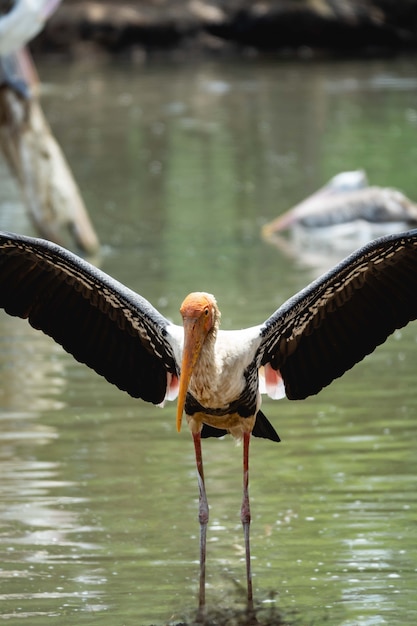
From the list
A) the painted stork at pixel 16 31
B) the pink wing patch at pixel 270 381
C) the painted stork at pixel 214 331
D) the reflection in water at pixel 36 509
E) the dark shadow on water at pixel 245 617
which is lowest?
the dark shadow on water at pixel 245 617

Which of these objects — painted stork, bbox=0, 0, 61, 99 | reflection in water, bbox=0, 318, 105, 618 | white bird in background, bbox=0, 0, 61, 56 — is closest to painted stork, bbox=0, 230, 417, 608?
reflection in water, bbox=0, 318, 105, 618

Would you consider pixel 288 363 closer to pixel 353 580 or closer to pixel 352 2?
pixel 353 580

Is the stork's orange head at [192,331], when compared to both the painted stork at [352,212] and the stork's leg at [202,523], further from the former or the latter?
the painted stork at [352,212]

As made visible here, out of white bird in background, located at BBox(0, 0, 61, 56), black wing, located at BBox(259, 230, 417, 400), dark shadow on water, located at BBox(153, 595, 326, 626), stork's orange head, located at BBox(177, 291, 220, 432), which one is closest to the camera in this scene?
dark shadow on water, located at BBox(153, 595, 326, 626)

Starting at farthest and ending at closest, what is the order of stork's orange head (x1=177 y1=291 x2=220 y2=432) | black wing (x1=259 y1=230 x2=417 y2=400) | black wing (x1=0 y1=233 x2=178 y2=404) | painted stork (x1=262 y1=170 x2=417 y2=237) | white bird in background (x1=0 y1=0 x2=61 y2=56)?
1. painted stork (x1=262 y1=170 x2=417 y2=237)
2. white bird in background (x1=0 y1=0 x2=61 y2=56)
3. black wing (x1=0 y1=233 x2=178 y2=404)
4. black wing (x1=259 y1=230 x2=417 y2=400)
5. stork's orange head (x1=177 y1=291 x2=220 y2=432)

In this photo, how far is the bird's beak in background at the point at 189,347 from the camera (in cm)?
468

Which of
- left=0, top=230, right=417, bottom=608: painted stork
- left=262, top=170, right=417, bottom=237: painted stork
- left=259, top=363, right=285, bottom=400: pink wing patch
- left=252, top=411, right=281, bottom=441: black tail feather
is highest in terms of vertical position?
left=0, top=230, right=417, bottom=608: painted stork

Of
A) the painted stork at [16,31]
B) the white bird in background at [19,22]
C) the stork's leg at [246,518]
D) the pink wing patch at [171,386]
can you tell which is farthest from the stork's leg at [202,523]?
the white bird in background at [19,22]

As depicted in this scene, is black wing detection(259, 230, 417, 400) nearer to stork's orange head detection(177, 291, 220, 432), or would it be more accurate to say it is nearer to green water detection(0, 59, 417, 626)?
stork's orange head detection(177, 291, 220, 432)

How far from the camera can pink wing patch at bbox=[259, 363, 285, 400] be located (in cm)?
537

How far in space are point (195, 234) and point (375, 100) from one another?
8584 millimetres

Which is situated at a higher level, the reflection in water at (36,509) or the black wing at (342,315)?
the black wing at (342,315)

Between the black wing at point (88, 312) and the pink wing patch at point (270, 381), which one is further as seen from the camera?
the pink wing patch at point (270, 381)

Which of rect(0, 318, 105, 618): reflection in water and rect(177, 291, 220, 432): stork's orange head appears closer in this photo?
rect(177, 291, 220, 432): stork's orange head
